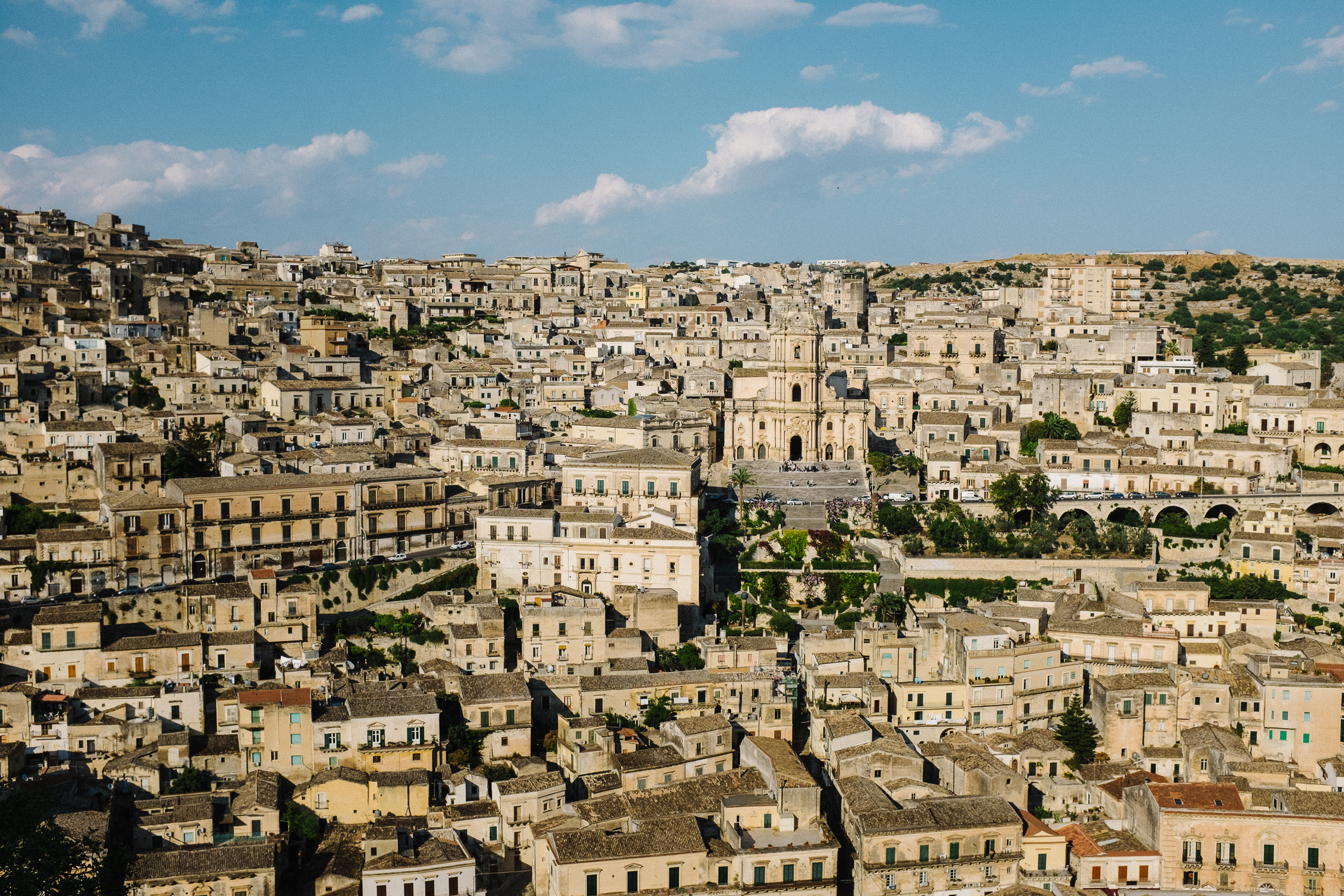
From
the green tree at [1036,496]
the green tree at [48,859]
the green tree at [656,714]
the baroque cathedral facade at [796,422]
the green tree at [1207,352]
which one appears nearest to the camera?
the green tree at [48,859]

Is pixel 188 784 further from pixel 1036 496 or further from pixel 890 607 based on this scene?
pixel 1036 496

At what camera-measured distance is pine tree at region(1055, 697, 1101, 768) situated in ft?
108

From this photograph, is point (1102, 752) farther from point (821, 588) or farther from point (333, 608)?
point (333, 608)

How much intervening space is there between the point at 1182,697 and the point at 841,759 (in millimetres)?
9593

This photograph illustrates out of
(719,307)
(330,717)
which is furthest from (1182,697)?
(719,307)

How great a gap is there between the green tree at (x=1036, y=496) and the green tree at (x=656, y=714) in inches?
658

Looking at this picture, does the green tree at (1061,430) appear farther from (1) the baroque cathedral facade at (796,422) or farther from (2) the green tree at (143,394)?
(2) the green tree at (143,394)

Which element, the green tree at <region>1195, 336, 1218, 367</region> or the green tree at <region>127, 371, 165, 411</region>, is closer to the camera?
the green tree at <region>127, 371, 165, 411</region>

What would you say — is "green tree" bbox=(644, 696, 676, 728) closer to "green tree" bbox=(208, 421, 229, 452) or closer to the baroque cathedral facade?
"green tree" bbox=(208, 421, 229, 452)

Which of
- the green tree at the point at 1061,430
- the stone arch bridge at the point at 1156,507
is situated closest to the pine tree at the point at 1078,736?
the stone arch bridge at the point at 1156,507

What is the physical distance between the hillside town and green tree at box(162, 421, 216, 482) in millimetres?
143

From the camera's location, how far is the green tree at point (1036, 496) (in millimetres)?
44750

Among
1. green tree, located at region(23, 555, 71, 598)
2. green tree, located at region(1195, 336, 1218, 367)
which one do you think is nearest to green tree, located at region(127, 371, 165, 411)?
green tree, located at region(23, 555, 71, 598)

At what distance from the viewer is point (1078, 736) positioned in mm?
33156
